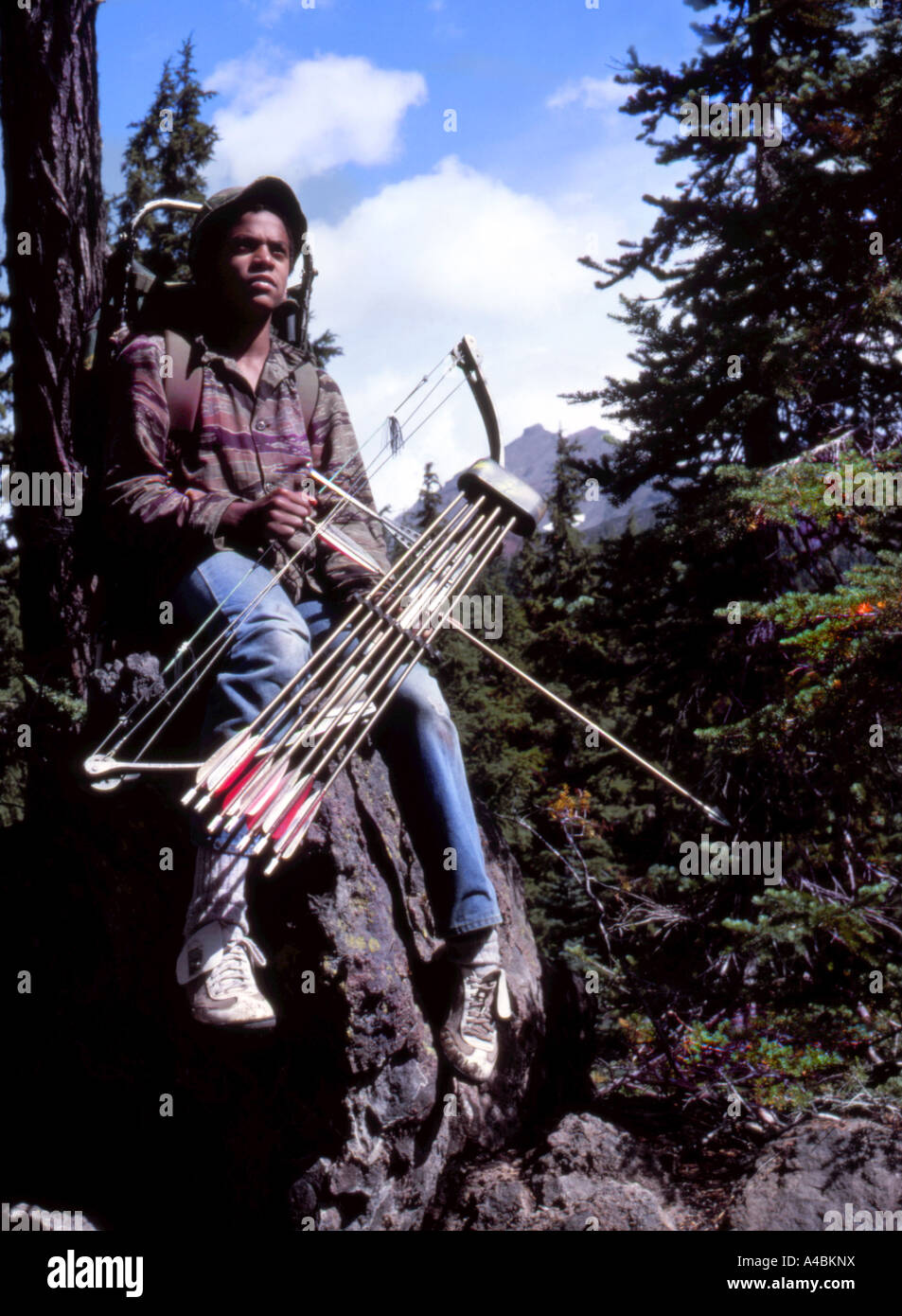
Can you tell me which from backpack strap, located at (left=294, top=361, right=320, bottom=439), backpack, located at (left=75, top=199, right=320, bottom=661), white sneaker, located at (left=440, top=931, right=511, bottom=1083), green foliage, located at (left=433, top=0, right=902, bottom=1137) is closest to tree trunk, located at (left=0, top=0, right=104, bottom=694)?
backpack, located at (left=75, top=199, right=320, bottom=661)

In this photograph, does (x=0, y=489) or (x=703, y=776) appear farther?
(x=0, y=489)

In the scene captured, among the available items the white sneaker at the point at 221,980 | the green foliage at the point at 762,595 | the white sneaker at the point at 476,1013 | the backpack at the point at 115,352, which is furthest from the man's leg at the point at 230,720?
the green foliage at the point at 762,595

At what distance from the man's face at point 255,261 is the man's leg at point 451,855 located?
4.43 feet

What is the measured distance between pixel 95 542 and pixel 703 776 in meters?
3.88

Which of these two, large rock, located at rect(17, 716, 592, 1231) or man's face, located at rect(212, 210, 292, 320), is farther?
man's face, located at rect(212, 210, 292, 320)

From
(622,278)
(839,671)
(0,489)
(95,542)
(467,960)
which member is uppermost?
(622,278)

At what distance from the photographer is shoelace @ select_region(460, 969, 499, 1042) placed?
3.33 meters

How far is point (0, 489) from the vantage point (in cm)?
791

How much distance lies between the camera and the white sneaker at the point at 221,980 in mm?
2768

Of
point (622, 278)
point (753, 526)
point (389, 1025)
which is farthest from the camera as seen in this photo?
point (622, 278)

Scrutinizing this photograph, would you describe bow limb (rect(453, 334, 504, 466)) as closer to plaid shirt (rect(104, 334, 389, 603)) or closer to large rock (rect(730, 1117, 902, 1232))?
plaid shirt (rect(104, 334, 389, 603))

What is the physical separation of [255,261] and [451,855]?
2.43 metres
